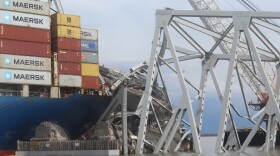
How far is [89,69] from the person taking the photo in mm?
58656

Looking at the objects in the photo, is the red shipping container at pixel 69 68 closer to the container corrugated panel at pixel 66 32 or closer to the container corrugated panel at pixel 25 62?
the container corrugated panel at pixel 25 62

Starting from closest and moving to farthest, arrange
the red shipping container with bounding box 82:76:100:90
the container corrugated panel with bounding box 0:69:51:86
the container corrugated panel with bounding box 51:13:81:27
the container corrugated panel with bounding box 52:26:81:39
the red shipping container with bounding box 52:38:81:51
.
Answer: the container corrugated panel with bounding box 0:69:51:86 → the red shipping container with bounding box 52:38:81:51 → the container corrugated panel with bounding box 52:26:81:39 → the container corrugated panel with bounding box 51:13:81:27 → the red shipping container with bounding box 82:76:100:90

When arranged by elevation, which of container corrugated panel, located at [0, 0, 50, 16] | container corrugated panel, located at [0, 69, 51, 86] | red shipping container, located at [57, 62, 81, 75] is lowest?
container corrugated panel, located at [0, 69, 51, 86]

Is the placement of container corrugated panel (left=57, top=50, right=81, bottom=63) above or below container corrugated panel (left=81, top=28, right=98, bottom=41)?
below

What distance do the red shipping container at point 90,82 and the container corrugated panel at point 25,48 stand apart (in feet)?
19.8

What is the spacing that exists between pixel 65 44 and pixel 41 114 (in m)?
8.00

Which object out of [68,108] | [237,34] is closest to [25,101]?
[68,108]

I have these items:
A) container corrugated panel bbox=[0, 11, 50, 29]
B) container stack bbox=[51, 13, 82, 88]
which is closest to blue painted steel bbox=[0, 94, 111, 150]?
container stack bbox=[51, 13, 82, 88]

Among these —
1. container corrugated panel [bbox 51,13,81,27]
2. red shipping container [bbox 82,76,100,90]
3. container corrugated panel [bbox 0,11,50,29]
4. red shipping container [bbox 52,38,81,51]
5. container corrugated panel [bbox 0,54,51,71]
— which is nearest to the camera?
container corrugated panel [bbox 0,54,51,71]

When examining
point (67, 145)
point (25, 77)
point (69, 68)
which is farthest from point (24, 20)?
point (67, 145)

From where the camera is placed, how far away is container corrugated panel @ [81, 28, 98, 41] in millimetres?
60366

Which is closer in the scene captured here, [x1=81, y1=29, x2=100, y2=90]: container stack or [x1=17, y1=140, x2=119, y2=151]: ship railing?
[x1=17, y1=140, x2=119, y2=151]: ship railing

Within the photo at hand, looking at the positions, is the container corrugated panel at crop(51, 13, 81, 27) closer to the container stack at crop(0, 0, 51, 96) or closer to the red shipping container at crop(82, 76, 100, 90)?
the container stack at crop(0, 0, 51, 96)

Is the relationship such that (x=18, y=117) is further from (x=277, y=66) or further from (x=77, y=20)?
(x=277, y=66)
